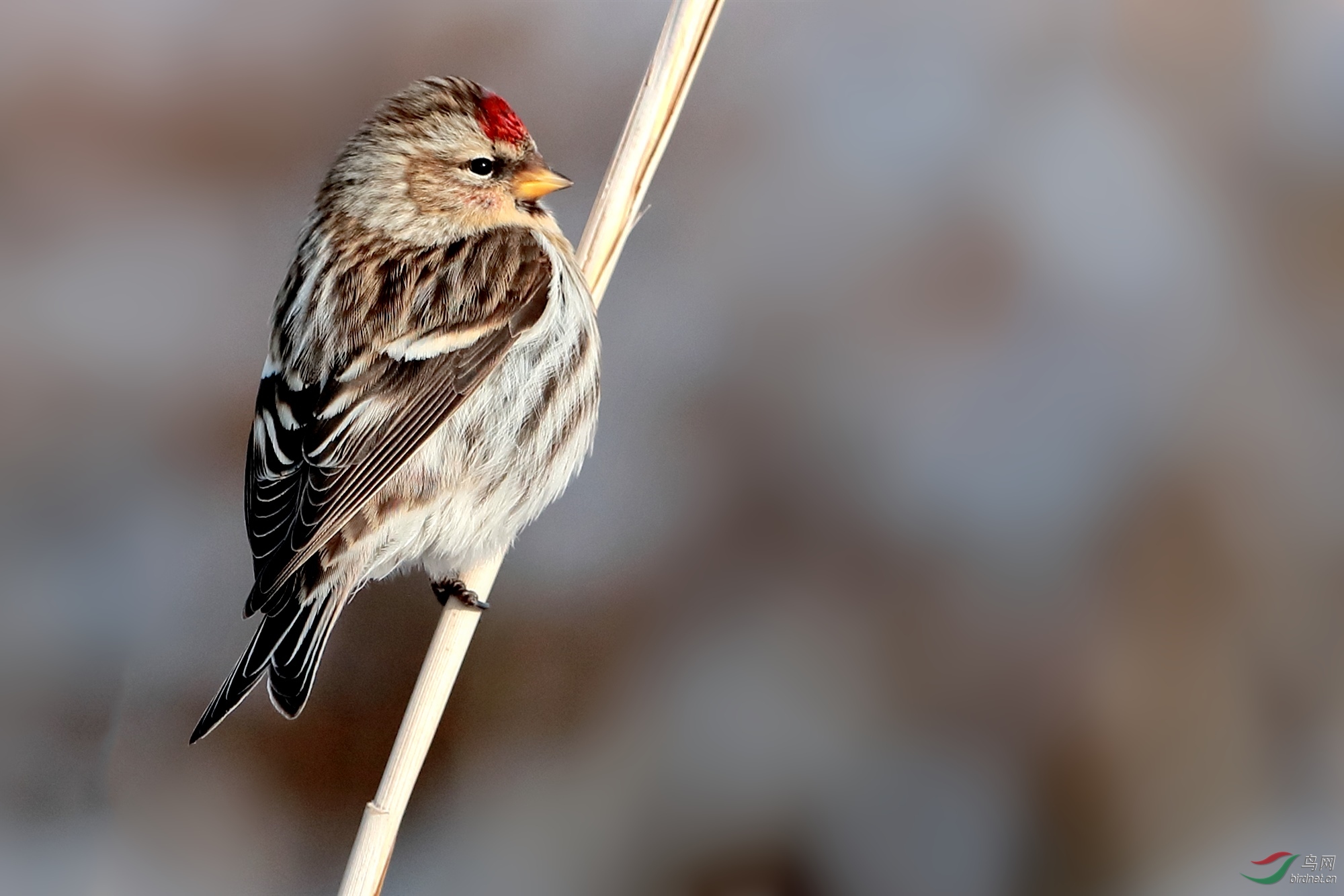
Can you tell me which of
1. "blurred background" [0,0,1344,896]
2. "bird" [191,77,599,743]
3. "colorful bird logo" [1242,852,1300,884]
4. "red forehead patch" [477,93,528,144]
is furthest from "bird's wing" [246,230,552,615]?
"colorful bird logo" [1242,852,1300,884]

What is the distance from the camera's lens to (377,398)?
74.8 inches

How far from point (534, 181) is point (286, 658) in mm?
885

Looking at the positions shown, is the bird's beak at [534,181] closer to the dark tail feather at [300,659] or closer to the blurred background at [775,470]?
the blurred background at [775,470]

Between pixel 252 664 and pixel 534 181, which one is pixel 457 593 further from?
pixel 534 181

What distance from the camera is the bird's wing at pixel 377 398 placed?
180 centimetres

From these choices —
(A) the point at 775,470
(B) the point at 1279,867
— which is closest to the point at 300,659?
(A) the point at 775,470

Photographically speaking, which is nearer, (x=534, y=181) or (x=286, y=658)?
(x=286, y=658)

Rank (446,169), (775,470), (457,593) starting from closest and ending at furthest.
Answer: (457,593) → (446,169) → (775,470)

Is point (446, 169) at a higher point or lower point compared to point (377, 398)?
higher

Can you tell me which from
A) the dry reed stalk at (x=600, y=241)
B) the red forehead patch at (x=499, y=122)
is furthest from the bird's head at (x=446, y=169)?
the dry reed stalk at (x=600, y=241)

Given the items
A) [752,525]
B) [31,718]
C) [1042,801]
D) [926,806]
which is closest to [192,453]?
[31,718]

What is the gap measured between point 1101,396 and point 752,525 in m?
0.78

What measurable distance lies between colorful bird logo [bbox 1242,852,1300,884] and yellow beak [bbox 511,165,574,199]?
1741 mm

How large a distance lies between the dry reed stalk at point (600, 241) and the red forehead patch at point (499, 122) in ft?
0.98
